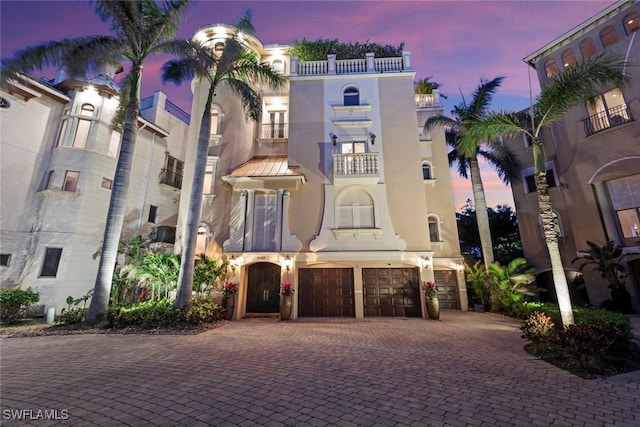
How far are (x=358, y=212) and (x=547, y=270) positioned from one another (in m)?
12.7

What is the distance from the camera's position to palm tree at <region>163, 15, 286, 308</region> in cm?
1109

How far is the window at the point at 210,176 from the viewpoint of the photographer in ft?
50.3

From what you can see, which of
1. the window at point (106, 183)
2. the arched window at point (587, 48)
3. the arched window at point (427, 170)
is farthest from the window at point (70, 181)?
the arched window at point (587, 48)

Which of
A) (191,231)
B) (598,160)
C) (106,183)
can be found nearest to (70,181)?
(106,183)

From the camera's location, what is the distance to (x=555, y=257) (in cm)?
845

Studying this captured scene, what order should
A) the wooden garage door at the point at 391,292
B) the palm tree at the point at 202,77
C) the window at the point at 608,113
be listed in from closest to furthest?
the palm tree at the point at 202,77 < the wooden garage door at the point at 391,292 < the window at the point at 608,113

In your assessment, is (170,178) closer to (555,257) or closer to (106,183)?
(106,183)

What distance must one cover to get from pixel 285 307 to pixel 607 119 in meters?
19.8

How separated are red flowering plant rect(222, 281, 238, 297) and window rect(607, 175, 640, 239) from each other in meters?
20.0

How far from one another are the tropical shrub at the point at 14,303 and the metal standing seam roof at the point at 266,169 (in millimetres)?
10566

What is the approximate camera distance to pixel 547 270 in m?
16.5

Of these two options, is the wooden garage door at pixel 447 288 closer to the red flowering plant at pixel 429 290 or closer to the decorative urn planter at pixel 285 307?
the red flowering plant at pixel 429 290

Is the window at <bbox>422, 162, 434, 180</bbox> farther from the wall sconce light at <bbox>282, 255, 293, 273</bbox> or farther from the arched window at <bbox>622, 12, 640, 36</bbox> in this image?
the arched window at <bbox>622, 12, 640, 36</bbox>

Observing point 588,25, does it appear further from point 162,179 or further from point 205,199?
point 162,179
